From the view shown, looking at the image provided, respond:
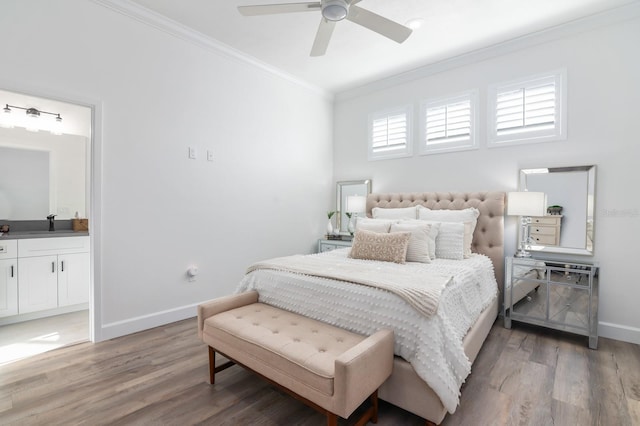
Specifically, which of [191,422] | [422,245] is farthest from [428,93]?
[191,422]

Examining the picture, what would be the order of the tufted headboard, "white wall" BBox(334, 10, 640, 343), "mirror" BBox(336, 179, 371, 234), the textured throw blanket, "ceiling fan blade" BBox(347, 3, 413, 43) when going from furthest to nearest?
"mirror" BBox(336, 179, 371, 234), the tufted headboard, "white wall" BBox(334, 10, 640, 343), "ceiling fan blade" BBox(347, 3, 413, 43), the textured throw blanket

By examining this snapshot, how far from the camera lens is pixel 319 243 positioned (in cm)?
449

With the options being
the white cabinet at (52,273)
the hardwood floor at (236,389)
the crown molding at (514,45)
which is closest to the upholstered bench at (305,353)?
the hardwood floor at (236,389)

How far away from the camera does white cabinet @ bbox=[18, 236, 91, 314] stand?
3.05 m

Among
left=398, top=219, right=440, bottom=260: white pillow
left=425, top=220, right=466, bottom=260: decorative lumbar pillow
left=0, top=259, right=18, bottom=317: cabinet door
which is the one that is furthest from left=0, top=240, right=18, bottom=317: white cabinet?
left=425, top=220, right=466, bottom=260: decorative lumbar pillow

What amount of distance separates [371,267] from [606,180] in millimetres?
2318

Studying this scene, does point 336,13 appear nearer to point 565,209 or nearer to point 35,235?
point 565,209

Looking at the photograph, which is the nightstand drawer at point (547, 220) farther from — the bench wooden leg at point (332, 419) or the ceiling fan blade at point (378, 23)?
the bench wooden leg at point (332, 419)

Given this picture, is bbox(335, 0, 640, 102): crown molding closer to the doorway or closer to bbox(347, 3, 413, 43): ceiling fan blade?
bbox(347, 3, 413, 43): ceiling fan blade

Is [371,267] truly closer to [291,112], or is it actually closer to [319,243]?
[319,243]

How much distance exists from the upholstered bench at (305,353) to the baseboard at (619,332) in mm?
2484

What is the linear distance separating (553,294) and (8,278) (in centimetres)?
508

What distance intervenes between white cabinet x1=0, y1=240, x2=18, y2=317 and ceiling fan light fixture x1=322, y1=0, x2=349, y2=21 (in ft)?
11.6

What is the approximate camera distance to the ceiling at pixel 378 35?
2.62 metres
